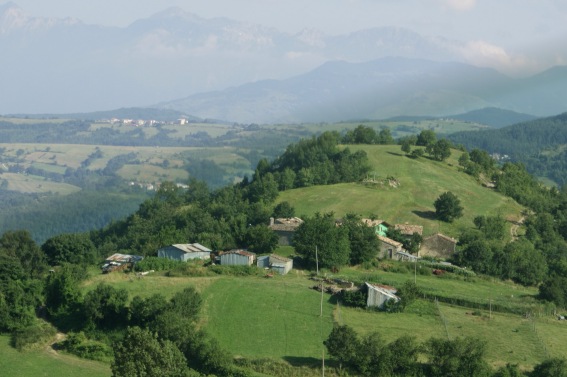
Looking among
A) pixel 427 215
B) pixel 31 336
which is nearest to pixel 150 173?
pixel 427 215

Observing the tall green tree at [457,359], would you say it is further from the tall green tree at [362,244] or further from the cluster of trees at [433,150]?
the cluster of trees at [433,150]

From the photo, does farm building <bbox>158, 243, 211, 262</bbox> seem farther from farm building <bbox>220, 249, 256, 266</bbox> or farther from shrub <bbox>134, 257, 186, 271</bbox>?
shrub <bbox>134, 257, 186, 271</bbox>

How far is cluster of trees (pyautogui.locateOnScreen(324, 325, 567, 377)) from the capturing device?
84.4 ft

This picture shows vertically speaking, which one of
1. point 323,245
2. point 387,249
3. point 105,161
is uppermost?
point 323,245

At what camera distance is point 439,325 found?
1265 inches

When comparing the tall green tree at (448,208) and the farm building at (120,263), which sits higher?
the tall green tree at (448,208)

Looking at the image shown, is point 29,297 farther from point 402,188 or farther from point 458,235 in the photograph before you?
point 402,188

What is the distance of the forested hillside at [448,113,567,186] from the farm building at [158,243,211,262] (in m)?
99.3

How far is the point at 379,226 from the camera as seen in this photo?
167 feet

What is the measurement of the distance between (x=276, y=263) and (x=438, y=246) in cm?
1253

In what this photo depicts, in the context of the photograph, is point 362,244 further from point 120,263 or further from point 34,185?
point 34,185

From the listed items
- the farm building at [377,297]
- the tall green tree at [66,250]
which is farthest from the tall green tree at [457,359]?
the tall green tree at [66,250]

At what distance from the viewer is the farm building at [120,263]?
41.4 meters

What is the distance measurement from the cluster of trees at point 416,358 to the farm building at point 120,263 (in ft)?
56.8
